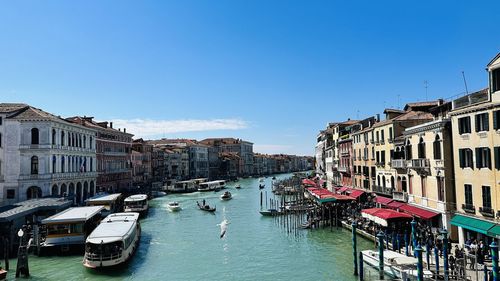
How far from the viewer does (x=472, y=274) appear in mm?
15891

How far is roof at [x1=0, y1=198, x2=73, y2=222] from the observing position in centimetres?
2455

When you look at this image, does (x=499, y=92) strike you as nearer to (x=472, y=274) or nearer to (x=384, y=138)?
(x=472, y=274)

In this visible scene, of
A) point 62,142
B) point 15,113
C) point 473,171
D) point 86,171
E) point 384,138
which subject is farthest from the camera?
point 86,171

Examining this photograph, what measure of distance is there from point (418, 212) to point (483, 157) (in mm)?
6471

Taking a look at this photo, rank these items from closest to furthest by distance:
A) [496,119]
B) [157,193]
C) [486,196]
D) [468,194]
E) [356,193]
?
1. [496,119]
2. [486,196]
3. [468,194]
4. [356,193]
5. [157,193]

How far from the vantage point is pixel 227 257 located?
78.4ft

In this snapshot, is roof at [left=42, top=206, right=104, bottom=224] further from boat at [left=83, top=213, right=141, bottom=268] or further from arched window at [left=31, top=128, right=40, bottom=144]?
arched window at [left=31, top=128, right=40, bottom=144]

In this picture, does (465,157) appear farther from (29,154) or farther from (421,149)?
(29,154)

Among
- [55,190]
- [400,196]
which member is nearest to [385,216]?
[400,196]

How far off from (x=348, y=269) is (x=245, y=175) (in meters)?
113

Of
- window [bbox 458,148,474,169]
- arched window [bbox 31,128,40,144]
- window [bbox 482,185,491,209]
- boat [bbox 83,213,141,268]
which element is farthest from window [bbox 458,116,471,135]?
arched window [bbox 31,128,40,144]

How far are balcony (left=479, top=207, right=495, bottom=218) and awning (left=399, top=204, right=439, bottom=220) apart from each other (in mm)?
4122

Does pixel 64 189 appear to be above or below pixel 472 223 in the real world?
above

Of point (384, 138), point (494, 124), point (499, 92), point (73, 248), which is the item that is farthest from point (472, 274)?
point (73, 248)
